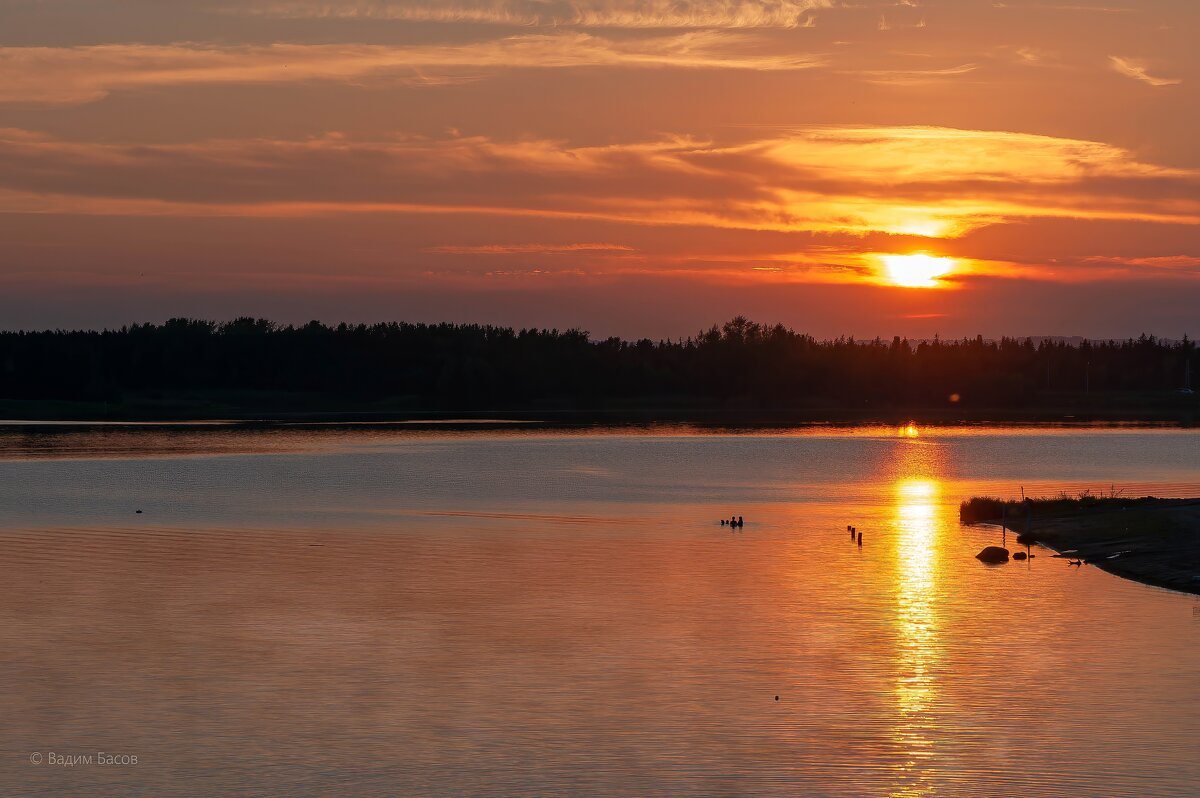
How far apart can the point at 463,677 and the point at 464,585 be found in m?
14.7

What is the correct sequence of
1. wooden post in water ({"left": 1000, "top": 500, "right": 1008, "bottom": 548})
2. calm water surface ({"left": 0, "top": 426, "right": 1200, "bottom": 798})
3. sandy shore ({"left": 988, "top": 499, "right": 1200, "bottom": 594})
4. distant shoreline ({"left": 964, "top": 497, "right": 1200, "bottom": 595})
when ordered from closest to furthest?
calm water surface ({"left": 0, "top": 426, "right": 1200, "bottom": 798}) < sandy shore ({"left": 988, "top": 499, "right": 1200, "bottom": 594}) < distant shoreline ({"left": 964, "top": 497, "right": 1200, "bottom": 595}) < wooden post in water ({"left": 1000, "top": 500, "right": 1008, "bottom": 548})

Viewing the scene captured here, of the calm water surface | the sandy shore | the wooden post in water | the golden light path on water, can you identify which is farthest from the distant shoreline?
the golden light path on water

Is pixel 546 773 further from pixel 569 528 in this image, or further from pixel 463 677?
pixel 569 528

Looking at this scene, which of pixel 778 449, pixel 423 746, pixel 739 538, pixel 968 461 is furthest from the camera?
pixel 778 449

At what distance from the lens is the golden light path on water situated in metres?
27.4

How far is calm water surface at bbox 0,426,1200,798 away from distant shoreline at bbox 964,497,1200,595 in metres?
1.74

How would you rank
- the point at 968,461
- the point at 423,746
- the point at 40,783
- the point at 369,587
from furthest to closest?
the point at 968,461, the point at 369,587, the point at 423,746, the point at 40,783

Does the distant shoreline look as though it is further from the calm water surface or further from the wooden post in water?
the calm water surface

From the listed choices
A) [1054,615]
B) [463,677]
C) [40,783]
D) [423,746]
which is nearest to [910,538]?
[1054,615]

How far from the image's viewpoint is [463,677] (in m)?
34.2

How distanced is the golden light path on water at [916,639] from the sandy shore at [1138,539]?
555cm

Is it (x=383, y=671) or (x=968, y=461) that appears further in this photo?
(x=968, y=461)

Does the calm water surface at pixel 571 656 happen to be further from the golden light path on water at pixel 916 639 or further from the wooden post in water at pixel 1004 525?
the wooden post in water at pixel 1004 525

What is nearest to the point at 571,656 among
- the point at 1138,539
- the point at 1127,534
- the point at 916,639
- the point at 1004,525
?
the point at 916,639
